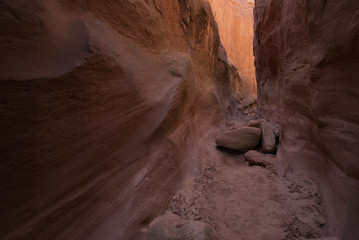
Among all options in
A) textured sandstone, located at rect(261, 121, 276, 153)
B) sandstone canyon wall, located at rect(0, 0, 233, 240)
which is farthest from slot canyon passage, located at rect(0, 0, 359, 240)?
textured sandstone, located at rect(261, 121, 276, 153)

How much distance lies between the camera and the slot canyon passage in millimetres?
1146

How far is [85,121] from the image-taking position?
145 centimetres

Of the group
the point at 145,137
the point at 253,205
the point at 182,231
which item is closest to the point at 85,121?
the point at 145,137

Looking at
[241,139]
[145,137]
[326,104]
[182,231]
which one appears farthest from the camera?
[241,139]

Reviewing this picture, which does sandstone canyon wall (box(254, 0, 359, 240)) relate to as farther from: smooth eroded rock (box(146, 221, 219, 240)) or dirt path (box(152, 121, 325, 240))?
smooth eroded rock (box(146, 221, 219, 240))

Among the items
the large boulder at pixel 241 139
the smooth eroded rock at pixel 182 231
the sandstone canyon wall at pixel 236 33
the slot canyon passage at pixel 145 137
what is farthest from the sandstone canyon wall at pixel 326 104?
the sandstone canyon wall at pixel 236 33

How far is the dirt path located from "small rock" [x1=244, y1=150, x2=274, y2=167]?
17 cm

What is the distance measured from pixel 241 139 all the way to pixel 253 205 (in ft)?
5.02

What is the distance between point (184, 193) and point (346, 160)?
63.0 inches

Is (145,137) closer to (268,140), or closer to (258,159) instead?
(258,159)

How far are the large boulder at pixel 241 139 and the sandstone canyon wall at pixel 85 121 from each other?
993 millimetres

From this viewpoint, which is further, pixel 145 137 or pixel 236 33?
pixel 236 33

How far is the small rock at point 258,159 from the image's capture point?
284cm

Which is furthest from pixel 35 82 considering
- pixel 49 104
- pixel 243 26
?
pixel 243 26
